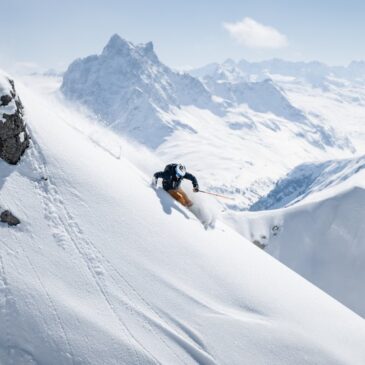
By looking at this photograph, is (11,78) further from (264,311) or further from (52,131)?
(264,311)

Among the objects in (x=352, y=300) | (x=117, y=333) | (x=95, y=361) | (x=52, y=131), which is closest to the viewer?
(x=95, y=361)

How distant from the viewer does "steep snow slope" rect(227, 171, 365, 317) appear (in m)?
42.6

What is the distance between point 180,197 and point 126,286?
7.48 metres

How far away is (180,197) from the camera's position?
1964 cm

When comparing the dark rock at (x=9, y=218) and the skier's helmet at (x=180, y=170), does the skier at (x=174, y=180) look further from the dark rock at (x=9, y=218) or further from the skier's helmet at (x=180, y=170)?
the dark rock at (x=9, y=218)

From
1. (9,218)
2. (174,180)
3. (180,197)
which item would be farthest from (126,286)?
(174,180)

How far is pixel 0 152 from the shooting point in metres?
14.2

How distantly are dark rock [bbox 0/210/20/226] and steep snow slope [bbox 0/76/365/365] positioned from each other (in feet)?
0.93

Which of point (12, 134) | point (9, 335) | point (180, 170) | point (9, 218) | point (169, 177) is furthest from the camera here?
point (180, 170)

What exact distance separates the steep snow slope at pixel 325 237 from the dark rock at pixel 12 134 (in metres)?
35.4

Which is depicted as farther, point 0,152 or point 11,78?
point 11,78

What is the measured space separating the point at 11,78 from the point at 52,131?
257 centimetres

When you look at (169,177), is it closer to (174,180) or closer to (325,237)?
(174,180)

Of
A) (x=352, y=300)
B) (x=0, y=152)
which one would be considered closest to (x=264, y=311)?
(x=0, y=152)
